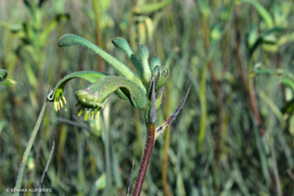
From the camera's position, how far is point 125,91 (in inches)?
24.8

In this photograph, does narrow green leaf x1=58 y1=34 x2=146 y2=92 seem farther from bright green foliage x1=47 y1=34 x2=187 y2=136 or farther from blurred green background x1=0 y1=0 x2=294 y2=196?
blurred green background x1=0 y1=0 x2=294 y2=196

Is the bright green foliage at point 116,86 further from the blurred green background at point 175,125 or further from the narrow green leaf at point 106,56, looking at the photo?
the blurred green background at point 175,125

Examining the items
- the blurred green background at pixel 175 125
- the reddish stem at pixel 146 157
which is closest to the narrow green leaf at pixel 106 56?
the reddish stem at pixel 146 157

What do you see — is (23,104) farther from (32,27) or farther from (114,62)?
(114,62)

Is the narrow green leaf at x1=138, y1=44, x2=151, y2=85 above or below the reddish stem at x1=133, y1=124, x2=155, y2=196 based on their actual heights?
above

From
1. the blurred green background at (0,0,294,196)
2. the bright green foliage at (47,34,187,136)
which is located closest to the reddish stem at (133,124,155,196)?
the bright green foliage at (47,34,187,136)

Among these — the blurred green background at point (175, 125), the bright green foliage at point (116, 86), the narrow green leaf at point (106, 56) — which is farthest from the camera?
the blurred green background at point (175, 125)

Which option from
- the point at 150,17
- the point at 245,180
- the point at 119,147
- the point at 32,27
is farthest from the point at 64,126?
the point at 245,180

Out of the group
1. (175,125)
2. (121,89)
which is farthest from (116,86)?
(175,125)

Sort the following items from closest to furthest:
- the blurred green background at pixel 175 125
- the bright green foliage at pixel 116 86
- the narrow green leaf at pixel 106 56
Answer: the bright green foliage at pixel 116 86, the narrow green leaf at pixel 106 56, the blurred green background at pixel 175 125

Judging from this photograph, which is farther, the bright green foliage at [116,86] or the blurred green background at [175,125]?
the blurred green background at [175,125]

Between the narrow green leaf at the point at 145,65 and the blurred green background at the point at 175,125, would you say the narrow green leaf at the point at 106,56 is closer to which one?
the narrow green leaf at the point at 145,65

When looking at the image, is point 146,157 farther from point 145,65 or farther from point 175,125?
point 175,125

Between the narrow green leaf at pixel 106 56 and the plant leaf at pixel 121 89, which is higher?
the narrow green leaf at pixel 106 56
